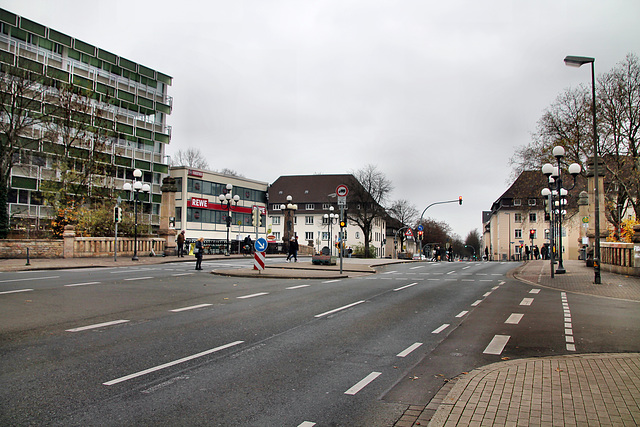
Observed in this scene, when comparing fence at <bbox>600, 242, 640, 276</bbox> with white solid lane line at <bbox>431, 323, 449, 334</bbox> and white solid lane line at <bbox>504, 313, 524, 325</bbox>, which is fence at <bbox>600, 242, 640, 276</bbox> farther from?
white solid lane line at <bbox>431, 323, 449, 334</bbox>

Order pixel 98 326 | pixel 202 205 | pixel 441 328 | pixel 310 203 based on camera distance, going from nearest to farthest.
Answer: pixel 98 326, pixel 441 328, pixel 202 205, pixel 310 203

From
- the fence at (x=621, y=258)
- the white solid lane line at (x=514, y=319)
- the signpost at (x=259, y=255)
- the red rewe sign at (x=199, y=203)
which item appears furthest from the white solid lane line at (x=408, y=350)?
the red rewe sign at (x=199, y=203)

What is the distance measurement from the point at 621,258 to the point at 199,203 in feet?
201

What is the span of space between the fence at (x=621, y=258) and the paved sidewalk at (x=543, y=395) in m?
15.7

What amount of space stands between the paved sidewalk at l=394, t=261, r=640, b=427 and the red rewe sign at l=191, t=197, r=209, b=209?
2765 inches

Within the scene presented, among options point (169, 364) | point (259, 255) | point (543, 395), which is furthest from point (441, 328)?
point (259, 255)

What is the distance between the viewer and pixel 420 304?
12414 mm

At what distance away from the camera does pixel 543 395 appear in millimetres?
4891

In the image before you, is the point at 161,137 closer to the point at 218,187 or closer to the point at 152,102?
the point at 152,102

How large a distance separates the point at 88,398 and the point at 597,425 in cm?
462

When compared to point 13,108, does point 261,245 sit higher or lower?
lower

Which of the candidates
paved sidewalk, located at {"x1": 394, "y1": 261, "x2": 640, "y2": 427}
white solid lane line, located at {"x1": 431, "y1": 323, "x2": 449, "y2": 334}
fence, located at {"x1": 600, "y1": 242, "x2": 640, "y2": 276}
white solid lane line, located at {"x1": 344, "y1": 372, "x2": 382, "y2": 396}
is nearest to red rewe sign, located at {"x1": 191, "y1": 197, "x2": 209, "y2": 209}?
fence, located at {"x1": 600, "y1": 242, "x2": 640, "y2": 276}

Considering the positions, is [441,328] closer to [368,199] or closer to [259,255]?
[259,255]

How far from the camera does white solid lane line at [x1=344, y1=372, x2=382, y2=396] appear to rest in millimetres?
5255
